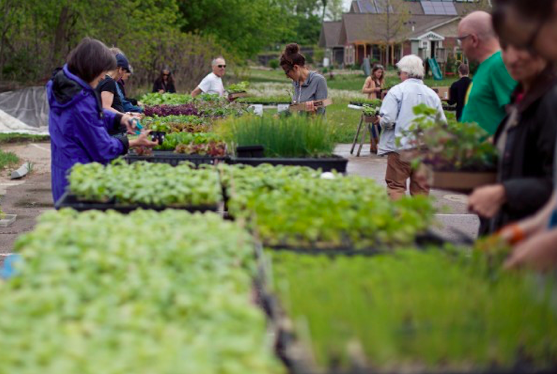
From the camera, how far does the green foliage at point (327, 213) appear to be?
3.20m

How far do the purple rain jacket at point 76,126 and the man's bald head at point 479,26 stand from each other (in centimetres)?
249

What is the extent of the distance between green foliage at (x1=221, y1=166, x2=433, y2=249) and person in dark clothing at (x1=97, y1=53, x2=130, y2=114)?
3371 millimetres

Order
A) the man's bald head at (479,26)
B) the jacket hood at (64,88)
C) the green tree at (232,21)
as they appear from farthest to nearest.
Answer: the green tree at (232,21) < the jacket hood at (64,88) < the man's bald head at (479,26)

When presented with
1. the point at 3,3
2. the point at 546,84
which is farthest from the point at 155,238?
the point at 3,3

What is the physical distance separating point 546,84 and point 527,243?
1235 mm

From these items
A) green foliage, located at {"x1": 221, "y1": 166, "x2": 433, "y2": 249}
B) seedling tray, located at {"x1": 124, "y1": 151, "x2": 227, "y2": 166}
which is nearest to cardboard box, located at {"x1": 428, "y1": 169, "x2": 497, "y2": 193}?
Result: green foliage, located at {"x1": 221, "y1": 166, "x2": 433, "y2": 249}

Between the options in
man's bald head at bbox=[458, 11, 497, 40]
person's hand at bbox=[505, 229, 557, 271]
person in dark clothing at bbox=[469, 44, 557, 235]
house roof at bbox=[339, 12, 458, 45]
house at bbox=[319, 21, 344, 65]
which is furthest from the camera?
house at bbox=[319, 21, 344, 65]

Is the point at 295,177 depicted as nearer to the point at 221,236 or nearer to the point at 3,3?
the point at 221,236

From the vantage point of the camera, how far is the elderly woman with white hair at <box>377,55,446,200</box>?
7.69 m

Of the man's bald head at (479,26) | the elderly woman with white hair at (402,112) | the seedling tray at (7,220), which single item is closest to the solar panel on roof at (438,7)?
the elderly woman with white hair at (402,112)

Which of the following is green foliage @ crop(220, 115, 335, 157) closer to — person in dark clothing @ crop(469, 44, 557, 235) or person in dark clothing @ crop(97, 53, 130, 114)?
person in dark clothing @ crop(469, 44, 557, 235)

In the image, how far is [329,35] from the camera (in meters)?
89.8

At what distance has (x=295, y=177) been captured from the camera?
443 centimetres

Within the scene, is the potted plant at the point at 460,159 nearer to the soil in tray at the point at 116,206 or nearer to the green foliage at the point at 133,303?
the soil in tray at the point at 116,206
